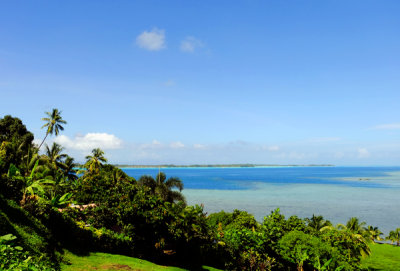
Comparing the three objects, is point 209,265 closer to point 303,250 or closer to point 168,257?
point 168,257

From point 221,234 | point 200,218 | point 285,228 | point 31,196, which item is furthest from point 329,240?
point 31,196

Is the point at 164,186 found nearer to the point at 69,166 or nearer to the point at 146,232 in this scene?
the point at 69,166

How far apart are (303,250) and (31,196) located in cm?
1705

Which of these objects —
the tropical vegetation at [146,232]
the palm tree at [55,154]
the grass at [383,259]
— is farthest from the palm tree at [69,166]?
the grass at [383,259]

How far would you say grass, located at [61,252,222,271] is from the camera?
13.1 meters

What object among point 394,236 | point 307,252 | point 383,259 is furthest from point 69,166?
point 394,236

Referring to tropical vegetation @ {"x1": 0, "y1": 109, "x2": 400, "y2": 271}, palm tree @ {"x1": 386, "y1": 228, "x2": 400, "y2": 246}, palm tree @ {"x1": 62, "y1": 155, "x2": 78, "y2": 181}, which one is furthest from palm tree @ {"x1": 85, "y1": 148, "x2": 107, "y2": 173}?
palm tree @ {"x1": 386, "y1": 228, "x2": 400, "y2": 246}

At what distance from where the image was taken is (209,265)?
2106cm

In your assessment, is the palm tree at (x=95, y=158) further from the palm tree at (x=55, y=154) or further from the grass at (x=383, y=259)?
the grass at (x=383, y=259)

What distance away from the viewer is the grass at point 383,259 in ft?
142

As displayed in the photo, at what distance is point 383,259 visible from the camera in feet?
166

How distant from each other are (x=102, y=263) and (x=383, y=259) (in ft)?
178

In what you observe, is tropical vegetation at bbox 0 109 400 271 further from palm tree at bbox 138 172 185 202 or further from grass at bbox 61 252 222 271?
palm tree at bbox 138 172 185 202

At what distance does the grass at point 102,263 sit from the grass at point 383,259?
3508 cm
